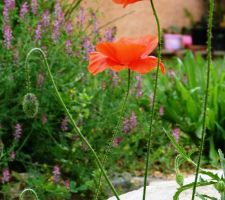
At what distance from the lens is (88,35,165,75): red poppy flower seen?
1729 millimetres

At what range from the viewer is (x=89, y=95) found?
13.7 feet

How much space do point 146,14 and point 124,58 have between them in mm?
9964

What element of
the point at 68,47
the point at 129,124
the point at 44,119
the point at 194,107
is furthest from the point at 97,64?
the point at 194,107

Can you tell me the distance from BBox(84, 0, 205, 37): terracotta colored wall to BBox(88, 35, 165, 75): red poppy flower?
25.5 feet

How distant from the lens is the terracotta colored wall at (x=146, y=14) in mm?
10500

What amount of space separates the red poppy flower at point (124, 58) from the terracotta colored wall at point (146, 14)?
7774mm

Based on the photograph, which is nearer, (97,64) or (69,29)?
(97,64)

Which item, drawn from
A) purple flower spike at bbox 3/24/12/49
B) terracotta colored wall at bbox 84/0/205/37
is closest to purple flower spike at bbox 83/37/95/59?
purple flower spike at bbox 3/24/12/49

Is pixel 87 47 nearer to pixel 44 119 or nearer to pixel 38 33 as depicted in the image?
pixel 38 33

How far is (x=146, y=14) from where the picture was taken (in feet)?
38.0

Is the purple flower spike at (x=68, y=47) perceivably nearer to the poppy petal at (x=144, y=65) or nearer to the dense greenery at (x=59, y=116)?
the dense greenery at (x=59, y=116)

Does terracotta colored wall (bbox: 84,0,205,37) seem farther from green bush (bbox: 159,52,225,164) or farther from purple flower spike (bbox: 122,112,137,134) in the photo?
purple flower spike (bbox: 122,112,137,134)

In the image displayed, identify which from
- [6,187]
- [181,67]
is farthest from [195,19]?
[6,187]

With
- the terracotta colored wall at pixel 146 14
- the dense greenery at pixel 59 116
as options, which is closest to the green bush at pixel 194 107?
the dense greenery at pixel 59 116
